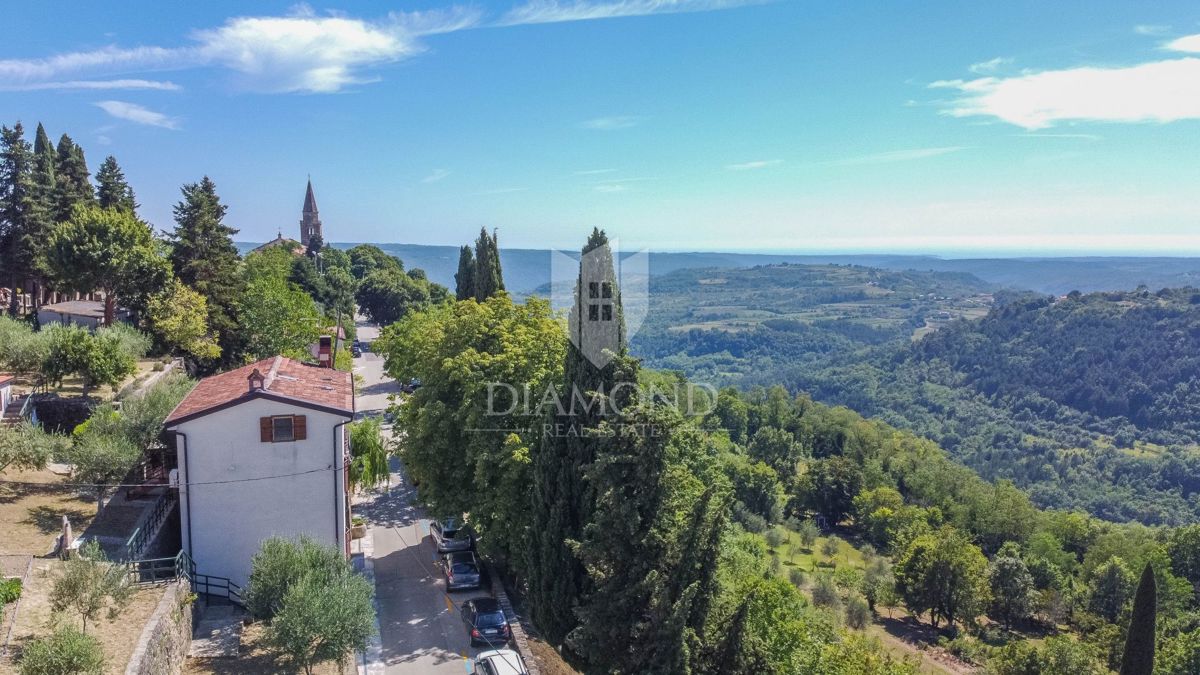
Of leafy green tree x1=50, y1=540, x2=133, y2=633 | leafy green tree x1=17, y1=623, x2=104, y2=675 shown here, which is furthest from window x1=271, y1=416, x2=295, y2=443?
leafy green tree x1=17, y1=623, x2=104, y2=675

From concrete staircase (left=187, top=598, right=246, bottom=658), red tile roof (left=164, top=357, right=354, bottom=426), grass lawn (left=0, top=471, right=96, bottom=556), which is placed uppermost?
red tile roof (left=164, top=357, right=354, bottom=426)

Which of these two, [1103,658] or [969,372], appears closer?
[1103,658]

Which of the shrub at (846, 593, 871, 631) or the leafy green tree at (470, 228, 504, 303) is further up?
the leafy green tree at (470, 228, 504, 303)

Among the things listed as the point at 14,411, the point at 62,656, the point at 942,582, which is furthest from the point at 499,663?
the point at 942,582

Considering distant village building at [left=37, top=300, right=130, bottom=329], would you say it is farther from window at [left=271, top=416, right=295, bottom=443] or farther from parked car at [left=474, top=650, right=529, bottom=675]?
parked car at [left=474, top=650, right=529, bottom=675]

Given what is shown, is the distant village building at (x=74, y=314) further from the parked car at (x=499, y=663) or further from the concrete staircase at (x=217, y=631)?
the parked car at (x=499, y=663)

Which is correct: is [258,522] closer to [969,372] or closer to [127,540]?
[127,540]

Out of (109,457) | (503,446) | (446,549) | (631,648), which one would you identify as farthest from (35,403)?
(631,648)
